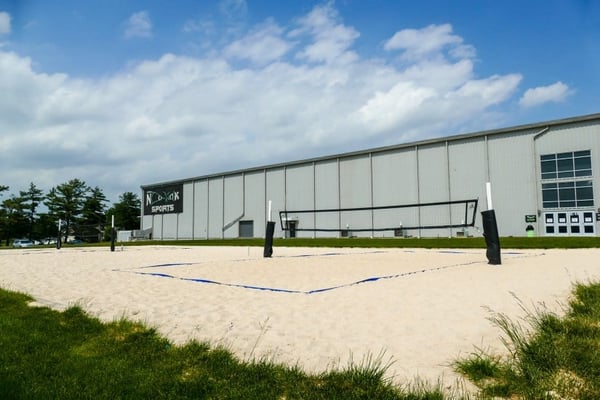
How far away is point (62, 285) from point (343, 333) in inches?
202

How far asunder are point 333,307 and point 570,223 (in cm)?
2594

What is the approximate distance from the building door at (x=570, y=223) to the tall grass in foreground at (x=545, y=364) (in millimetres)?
25528

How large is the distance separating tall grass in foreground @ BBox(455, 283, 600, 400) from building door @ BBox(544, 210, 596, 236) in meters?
25.5

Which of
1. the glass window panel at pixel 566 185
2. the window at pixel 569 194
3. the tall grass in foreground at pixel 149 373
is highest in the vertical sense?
the glass window panel at pixel 566 185

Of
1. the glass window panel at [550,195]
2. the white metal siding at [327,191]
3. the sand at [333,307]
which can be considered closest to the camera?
the sand at [333,307]

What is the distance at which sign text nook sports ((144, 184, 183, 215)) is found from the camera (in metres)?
48.4

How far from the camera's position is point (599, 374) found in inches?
95.8

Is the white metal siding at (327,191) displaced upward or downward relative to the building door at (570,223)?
upward

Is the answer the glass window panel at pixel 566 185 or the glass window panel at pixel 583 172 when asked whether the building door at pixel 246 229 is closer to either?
the glass window panel at pixel 566 185

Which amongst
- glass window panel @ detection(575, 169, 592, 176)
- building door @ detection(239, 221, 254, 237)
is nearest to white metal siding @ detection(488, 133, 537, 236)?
glass window panel @ detection(575, 169, 592, 176)

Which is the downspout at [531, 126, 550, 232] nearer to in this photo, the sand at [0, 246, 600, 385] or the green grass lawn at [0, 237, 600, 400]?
the sand at [0, 246, 600, 385]

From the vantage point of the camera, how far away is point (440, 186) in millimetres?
29594

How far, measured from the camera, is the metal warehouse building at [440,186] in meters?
25.2

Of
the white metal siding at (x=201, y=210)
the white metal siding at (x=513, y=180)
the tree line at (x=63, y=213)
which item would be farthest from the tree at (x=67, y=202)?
the white metal siding at (x=513, y=180)
